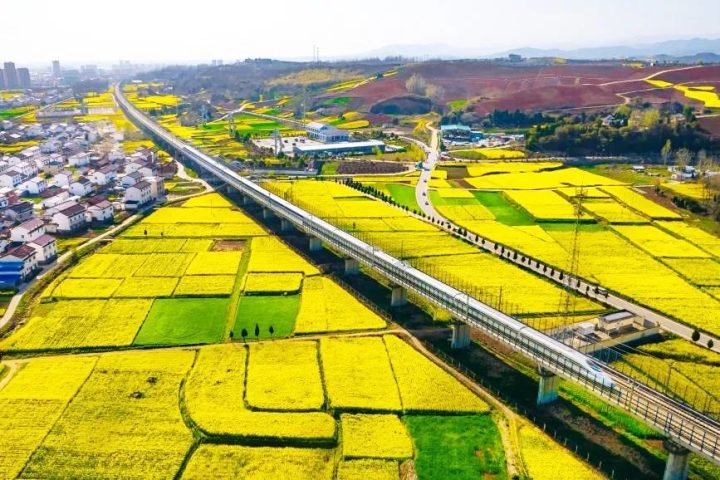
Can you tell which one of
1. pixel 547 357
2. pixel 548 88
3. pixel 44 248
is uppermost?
pixel 548 88

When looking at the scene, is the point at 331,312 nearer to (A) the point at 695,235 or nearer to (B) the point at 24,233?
(B) the point at 24,233

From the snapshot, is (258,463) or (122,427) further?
(122,427)

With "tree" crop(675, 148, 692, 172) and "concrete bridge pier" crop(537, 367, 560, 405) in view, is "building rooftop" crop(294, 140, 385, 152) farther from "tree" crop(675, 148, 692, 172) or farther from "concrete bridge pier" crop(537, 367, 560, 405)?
"concrete bridge pier" crop(537, 367, 560, 405)

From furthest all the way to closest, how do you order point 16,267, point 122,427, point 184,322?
point 16,267
point 184,322
point 122,427

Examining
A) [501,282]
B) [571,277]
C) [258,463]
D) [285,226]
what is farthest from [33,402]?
[571,277]

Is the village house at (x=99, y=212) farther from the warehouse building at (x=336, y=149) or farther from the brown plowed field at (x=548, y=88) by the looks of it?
the brown plowed field at (x=548, y=88)

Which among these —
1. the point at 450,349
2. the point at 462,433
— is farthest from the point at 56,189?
the point at 462,433

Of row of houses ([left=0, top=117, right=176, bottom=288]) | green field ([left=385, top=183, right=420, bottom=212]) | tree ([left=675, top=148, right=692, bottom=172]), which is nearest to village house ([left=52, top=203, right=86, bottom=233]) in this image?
row of houses ([left=0, top=117, right=176, bottom=288])

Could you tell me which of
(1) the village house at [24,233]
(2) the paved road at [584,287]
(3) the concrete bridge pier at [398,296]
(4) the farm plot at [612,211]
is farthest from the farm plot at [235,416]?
(4) the farm plot at [612,211]

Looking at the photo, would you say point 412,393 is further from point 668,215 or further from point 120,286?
point 668,215
